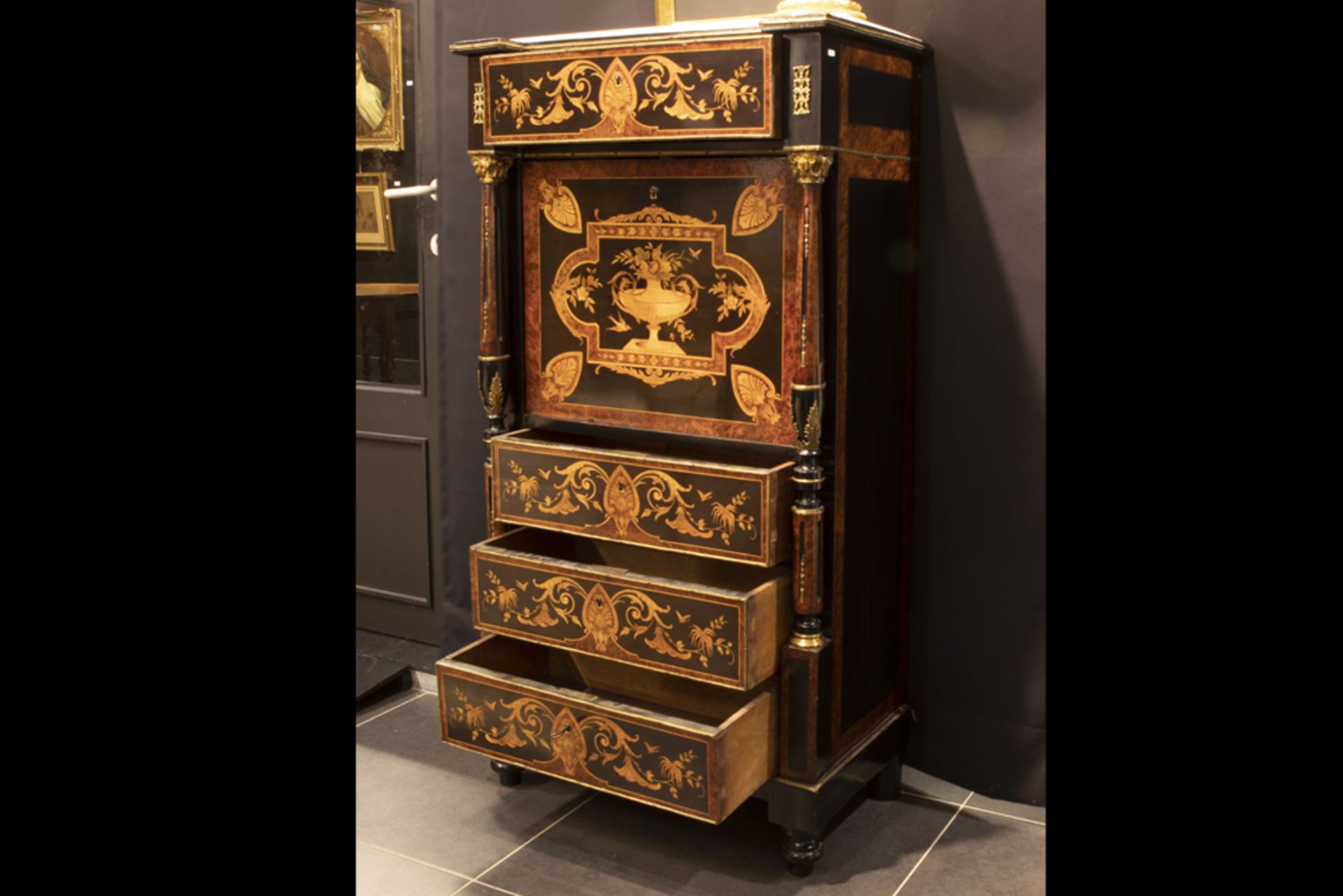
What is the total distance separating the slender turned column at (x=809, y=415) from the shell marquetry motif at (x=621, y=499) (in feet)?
1.09

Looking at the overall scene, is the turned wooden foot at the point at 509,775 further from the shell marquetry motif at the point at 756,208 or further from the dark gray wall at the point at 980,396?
the shell marquetry motif at the point at 756,208

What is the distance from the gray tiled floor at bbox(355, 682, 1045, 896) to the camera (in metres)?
2.48

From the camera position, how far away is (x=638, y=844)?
2.65 metres

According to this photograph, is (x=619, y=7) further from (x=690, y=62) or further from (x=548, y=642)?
(x=548, y=642)

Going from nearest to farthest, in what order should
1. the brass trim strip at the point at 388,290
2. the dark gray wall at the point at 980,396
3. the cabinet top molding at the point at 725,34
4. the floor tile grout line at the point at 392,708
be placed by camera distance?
the cabinet top molding at the point at 725,34 < the dark gray wall at the point at 980,396 < the floor tile grout line at the point at 392,708 < the brass trim strip at the point at 388,290

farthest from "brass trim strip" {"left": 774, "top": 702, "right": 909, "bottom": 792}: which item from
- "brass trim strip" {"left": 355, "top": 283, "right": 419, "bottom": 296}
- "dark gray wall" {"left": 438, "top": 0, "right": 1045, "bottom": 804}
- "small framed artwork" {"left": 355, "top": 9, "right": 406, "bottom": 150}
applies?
"small framed artwork" {"left": 355, "top": 9, "right": 406, "bottom": 150}

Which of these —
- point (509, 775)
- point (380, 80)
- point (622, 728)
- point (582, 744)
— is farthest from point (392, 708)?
point (380, 80)

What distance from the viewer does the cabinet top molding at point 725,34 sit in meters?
2.21

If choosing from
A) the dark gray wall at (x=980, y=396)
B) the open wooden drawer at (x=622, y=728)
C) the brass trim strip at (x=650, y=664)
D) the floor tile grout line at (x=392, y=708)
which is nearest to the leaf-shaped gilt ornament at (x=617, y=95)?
the dark gray wall at (x=980, y=396)
